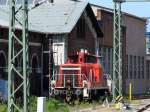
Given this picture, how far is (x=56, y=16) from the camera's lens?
4734 cm

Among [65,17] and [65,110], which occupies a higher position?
[65,17]

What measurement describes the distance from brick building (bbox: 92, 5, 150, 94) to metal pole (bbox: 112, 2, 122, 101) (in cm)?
1797

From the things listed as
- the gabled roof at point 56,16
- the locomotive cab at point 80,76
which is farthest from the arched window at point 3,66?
the gabled roof at point 56,16

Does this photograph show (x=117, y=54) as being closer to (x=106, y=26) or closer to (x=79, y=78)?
(x=79, y=78)

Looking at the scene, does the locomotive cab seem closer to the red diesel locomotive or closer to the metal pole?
the red diesel locomotive

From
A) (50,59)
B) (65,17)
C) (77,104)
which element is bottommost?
(77,104)

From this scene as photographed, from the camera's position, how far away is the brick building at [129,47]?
56.1 metres

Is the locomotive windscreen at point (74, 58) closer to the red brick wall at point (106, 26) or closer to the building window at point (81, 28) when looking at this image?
the building window at point (81, 28)

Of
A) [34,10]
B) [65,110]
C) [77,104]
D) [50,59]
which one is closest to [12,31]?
[65,110]

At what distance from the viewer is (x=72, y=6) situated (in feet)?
156

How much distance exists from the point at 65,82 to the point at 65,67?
98 cm

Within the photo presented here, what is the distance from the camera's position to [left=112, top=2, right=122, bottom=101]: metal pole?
33.9m

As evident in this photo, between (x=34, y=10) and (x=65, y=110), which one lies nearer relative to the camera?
(x=65, y=110)

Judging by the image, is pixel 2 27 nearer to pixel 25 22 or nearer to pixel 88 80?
pixel 88 80
